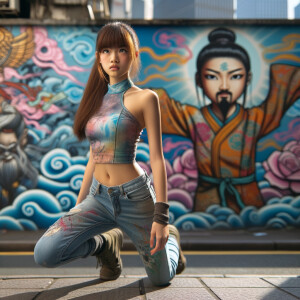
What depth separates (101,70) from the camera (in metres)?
2.60

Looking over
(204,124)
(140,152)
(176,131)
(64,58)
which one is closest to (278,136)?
(204,124)

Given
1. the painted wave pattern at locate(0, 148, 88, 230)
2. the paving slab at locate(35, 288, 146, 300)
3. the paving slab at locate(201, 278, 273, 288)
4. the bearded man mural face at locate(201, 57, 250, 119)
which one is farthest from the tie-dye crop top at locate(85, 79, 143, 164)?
the bearded man mural face at locate(201, 57, 250, 119)

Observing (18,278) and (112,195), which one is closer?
(112,195)

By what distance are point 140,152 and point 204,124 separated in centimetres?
123

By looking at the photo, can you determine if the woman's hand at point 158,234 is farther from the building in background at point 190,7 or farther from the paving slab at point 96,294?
the building in background at point 190,7

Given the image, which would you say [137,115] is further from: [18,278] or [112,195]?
[18,278]

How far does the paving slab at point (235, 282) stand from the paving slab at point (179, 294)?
20cm

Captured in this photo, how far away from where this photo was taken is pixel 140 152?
6625 mm

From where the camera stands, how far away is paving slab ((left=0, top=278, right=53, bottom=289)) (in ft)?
8.77

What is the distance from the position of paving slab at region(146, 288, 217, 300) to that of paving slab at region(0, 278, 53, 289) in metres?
0.79

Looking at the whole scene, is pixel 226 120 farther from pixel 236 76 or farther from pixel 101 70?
pixel 101 70

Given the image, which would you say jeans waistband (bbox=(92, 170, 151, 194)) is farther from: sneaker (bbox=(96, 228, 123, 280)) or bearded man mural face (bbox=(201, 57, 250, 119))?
bearded man mural face (bbox=(201, 57, 250, 119))

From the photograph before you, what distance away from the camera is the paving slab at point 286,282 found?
271 cm

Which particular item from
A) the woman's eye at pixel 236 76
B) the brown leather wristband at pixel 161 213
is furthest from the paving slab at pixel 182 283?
the woman's eye at pixel 236 76
